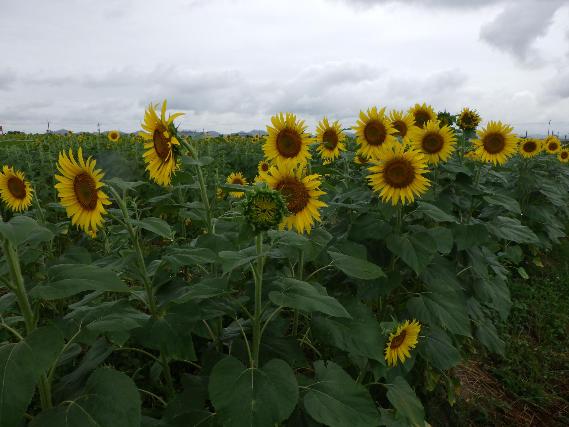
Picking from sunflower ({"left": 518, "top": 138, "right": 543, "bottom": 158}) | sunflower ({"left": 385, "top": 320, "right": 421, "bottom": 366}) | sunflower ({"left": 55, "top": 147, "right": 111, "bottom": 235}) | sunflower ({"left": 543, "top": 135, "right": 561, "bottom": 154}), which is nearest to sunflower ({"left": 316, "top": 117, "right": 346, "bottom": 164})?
sunflower ({"left": 385, "top": 320, "right": 421, "bottom": 366})

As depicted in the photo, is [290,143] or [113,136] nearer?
[290,143]

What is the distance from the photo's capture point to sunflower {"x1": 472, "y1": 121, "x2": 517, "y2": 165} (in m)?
3.77

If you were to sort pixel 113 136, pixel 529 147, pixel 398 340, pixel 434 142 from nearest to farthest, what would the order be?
pixel 398 340
pixel 434 142
pixel 529 147
pixel 113 136

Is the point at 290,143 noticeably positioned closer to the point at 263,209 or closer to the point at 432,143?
the point at 432,143

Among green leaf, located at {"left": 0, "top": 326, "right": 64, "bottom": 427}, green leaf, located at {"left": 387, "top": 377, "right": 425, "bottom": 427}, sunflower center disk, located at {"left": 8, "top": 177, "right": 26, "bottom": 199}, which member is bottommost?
green leaf, located at {"left": 387, "top": 377, "right": 425, "bottom": 427}

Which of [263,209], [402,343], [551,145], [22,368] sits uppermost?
[551,145]

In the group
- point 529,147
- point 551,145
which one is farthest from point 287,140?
point 551,145

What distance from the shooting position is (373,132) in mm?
3365

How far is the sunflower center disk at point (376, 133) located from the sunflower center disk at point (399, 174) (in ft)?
2.15

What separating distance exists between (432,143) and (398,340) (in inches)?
58.4

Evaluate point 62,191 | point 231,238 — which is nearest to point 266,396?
point 231,238

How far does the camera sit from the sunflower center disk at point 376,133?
11.0 feet

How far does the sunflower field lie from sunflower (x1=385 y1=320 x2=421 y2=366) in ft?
0.03

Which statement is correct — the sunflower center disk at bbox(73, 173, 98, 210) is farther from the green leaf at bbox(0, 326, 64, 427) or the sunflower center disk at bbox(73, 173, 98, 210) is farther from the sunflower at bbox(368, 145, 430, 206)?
the sunflower at bbox(368, 145, 430, 206)
